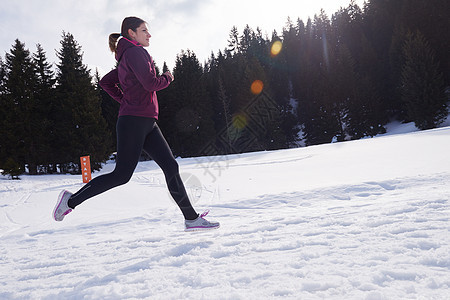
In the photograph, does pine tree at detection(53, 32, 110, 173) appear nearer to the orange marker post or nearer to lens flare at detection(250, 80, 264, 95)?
the orange marker post

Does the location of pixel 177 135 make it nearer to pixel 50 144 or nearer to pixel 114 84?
pixel 50 144

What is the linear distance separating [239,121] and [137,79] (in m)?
29.2

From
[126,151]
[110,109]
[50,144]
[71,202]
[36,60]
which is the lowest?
[71,202]

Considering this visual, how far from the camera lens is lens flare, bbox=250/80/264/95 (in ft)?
100

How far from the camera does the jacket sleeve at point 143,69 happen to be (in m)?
2.05

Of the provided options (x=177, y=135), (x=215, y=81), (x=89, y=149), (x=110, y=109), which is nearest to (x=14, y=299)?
(x=89, y=149)

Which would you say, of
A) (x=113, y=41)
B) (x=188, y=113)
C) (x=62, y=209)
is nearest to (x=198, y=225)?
(x=62, y=209)

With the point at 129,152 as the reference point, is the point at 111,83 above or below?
above

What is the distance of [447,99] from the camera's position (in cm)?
2391

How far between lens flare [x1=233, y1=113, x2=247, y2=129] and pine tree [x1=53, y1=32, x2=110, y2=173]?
14837mm

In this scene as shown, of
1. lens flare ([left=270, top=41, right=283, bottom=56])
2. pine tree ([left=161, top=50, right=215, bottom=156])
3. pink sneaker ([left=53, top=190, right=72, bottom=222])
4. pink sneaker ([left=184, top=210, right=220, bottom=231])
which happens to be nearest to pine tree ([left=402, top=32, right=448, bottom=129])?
pine tree ([left=161, top=50, right=215, bottom=156])

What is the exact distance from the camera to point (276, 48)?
150ft

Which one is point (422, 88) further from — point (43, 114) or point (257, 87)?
point (43, 114)

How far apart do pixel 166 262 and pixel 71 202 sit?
111 cm
